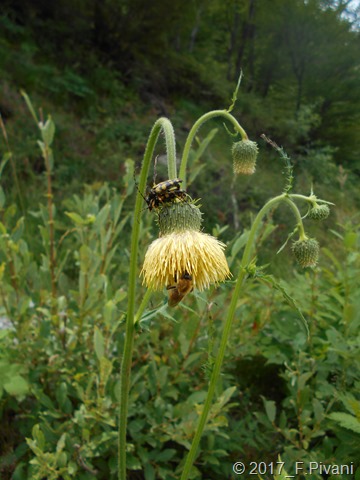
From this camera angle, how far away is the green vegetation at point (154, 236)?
5.72ft

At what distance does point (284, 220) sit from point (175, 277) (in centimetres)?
683

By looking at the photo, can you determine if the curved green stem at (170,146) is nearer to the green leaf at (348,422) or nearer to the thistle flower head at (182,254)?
the thistle flower head at (182,254)

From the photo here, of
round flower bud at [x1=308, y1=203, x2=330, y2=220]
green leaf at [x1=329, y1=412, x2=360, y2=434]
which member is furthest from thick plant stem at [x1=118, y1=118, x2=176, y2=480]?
green leaf at [x1=329, y1=412, x2=360, y2=434]

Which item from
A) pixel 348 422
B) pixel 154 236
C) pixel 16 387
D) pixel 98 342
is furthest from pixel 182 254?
pixel 154 236

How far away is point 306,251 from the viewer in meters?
1.41

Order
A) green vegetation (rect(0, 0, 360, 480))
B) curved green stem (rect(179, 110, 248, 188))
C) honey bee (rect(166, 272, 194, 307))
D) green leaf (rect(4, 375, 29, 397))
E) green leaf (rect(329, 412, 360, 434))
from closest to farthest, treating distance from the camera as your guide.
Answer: honey bee (rect(166, 272, 194, 307)), curved green stem (rect(179, 110, 248, 188)), green leaf (rect(329, 412, 360, 434)), green leaf (rect(4, 375, 29, 397)), green vegetation (rect(0, 0, 360, 480))

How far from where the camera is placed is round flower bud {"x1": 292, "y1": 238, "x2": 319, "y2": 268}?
1.41 m

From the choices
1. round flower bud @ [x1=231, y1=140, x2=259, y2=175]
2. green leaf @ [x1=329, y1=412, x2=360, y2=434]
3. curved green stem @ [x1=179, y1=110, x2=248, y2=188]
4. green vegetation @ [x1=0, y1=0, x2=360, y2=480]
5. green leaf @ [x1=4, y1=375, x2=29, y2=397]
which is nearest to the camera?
curved green stem @ [x1=179, y1=110, x2=248, y2=188]

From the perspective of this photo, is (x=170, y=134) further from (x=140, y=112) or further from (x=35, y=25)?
(x=35, y=25)

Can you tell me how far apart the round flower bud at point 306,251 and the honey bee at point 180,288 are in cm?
46

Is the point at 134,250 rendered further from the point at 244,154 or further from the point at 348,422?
the point at 348,422

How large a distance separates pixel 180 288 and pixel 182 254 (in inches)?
3.6

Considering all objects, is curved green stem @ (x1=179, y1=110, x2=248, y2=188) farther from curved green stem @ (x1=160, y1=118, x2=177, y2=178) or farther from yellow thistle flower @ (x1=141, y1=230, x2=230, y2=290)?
yellow thistle flower @ (x1=141, y1=230, x2=230, y2=290)

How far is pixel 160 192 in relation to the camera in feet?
3.96
